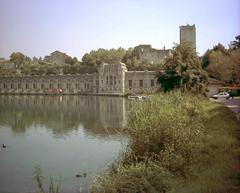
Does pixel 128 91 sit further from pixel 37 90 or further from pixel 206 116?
pixel 206 116

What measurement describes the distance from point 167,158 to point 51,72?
62.6m

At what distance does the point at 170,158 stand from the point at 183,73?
11.6 meters

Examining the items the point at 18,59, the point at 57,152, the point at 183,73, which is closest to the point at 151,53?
the point at 18,59

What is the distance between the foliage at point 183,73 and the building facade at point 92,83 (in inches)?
1266

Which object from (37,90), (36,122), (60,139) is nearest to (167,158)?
(60,139)

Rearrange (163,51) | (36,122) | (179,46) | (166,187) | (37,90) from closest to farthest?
(166,187) → (179,46) → (36,122) → (37,90) → (163,51)

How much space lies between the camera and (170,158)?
6633 millimetres

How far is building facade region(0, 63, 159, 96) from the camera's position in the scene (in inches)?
2239

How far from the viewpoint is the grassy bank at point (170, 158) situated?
5652mm

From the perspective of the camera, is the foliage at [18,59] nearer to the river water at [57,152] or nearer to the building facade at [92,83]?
the building facade at [92,83]

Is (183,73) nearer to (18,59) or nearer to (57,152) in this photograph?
(57,152)

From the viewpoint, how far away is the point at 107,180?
5789 millimetres

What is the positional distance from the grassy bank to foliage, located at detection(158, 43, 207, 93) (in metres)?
8.07

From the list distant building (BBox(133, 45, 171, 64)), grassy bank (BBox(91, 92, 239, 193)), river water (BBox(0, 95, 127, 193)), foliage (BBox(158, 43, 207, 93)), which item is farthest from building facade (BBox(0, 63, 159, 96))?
grassy bank (BBox(91, 92, 239, 193))
